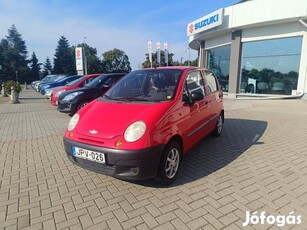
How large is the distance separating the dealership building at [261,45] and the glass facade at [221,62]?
0.24 ft

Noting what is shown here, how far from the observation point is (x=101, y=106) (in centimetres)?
368

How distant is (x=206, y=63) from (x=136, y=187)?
18.6m

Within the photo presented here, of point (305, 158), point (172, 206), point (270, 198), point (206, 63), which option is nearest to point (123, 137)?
point (172, 206)

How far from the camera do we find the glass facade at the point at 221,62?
17.5 m

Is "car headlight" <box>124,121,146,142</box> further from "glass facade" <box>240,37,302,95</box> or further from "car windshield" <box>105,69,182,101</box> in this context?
"glass facade" <box>240,37,302,95</box>

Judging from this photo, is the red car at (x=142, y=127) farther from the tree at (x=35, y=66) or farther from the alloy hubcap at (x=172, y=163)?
the tree at (x=35, y=66)

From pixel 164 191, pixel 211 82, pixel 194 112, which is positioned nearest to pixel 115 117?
pixel 164 191

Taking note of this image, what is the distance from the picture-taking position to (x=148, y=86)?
409 cm

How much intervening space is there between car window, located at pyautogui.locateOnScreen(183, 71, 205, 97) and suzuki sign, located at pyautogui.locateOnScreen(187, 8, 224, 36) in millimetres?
12280

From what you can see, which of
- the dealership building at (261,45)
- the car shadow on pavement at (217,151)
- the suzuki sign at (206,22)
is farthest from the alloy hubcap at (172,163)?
the suzuki sign at (206,22)

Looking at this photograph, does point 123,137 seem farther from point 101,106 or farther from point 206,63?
point 206,63

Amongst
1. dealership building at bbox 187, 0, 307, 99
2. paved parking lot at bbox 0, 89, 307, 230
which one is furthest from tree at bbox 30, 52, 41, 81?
paved parking lot at bbox 0, 89, 307, 230

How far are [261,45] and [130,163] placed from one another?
15.0 metres

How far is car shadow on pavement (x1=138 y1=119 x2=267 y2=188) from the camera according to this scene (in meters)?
3.75
